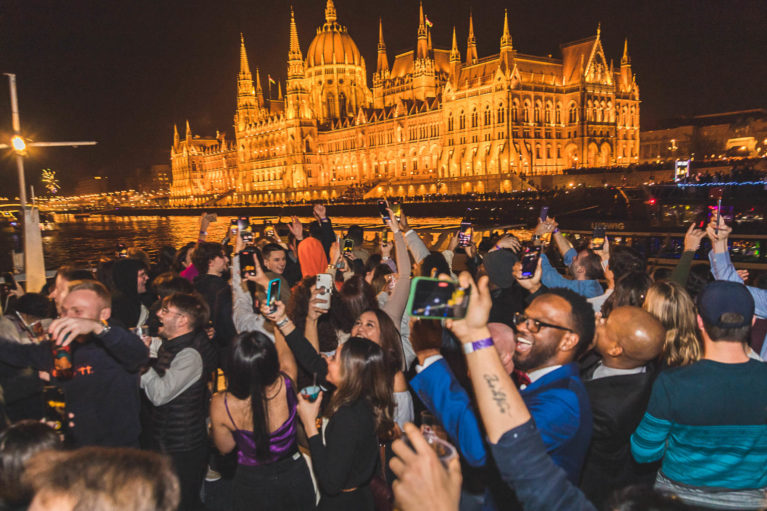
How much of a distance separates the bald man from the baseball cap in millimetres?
256

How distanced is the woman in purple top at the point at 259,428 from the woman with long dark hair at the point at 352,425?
217 mm

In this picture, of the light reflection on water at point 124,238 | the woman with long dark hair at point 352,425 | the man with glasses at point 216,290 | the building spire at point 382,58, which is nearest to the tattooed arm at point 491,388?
the woman with long dark hair at point 352,425

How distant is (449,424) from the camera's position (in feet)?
5.71

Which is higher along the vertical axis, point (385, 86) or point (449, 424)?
point (385, 86)

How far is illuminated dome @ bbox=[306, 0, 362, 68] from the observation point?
8800 centimetres

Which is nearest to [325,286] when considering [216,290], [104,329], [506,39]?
[104,329]

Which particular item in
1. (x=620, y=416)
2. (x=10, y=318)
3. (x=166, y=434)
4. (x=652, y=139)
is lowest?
(x=166, y=434)

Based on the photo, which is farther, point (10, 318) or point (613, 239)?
point (613, 239)

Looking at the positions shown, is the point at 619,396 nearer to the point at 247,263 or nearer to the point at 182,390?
the point at 182,390

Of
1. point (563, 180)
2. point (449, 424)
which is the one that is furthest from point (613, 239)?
point (563, 180)

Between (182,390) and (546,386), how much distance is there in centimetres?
215

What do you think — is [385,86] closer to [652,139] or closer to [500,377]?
[652,139]

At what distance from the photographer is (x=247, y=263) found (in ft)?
11.6

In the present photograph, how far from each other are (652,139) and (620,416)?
9436 cm
